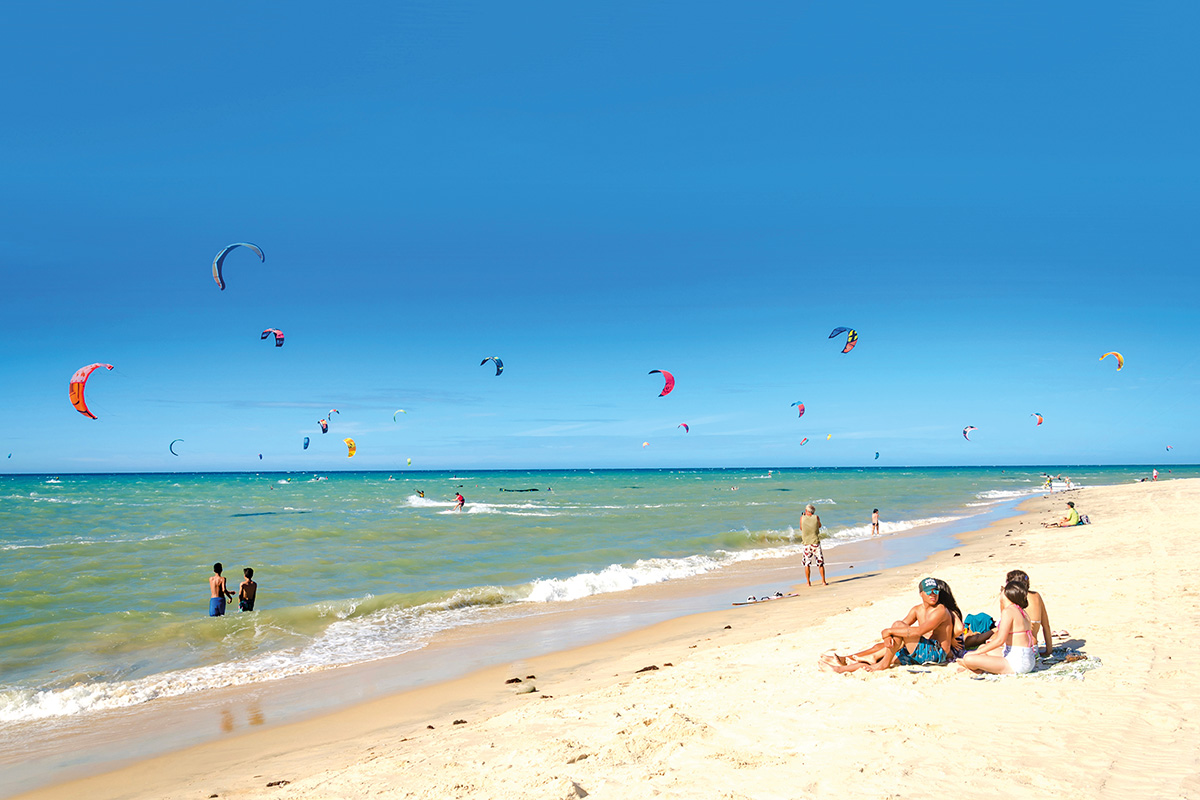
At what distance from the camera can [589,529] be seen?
26375 mm

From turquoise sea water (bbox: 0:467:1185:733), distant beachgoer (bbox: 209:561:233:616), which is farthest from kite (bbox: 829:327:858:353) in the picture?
distant beachgoer (bbox: 209:561:233:616)

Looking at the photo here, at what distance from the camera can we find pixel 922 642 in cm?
630

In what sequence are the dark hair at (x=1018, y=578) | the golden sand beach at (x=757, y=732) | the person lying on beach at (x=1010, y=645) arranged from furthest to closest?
the dark hair at (x=1018, y=578) → the person lying on beach at (x=1010, y=645) → the golden sand beach at (x=757, y=732)

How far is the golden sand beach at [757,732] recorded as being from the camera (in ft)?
13.2

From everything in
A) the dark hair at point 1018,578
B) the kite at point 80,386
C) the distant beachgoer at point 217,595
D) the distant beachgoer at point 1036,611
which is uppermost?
the kite at point 80,386

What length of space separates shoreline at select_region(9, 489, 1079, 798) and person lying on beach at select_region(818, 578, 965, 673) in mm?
2802

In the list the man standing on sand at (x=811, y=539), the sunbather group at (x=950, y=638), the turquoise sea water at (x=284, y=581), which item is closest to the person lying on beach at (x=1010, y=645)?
the sunbather group at (x=950, y=638)

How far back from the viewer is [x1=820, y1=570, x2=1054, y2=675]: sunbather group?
230 inches

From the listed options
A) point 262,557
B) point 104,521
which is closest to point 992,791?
point 262,557

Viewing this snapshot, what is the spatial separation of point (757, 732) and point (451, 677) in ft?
14.4

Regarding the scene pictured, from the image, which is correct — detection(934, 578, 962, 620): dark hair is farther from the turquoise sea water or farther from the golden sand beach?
the turquoise sea water

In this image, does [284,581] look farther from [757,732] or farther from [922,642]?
[922,642]

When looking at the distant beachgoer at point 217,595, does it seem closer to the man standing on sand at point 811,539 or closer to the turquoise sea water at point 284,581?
the turquoise sea water at point 284,581

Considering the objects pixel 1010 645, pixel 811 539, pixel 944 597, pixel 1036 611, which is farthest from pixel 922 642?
pixel 811 539
